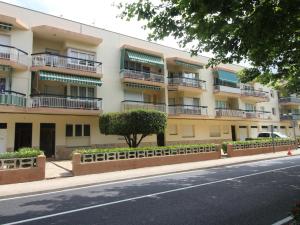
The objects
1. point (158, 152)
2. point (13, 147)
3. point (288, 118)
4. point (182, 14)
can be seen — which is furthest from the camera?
point (288, 118)

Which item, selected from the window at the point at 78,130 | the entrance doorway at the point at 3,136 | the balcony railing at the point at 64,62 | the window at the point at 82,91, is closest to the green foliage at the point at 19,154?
the entrance doorway at the point at 3,136

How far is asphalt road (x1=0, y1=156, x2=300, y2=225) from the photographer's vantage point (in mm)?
6070

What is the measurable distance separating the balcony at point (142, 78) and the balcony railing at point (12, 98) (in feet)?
30.5

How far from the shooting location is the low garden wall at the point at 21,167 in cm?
1123

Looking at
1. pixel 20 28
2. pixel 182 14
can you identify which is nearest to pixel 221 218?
pixel 182 14

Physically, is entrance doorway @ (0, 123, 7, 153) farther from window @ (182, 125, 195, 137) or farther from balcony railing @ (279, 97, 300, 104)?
balcony railing @ (279, 97, 300, 104)

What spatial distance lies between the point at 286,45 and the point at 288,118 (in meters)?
40.0

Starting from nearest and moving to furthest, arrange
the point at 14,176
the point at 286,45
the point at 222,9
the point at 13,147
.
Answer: the point at 222,9 → the point at 286,45 → the point at 14,176 → the point at 13,147

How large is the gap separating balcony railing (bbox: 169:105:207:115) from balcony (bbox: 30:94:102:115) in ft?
28.3

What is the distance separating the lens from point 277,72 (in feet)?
45.8

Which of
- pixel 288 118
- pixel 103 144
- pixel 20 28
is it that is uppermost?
pixel 20 28

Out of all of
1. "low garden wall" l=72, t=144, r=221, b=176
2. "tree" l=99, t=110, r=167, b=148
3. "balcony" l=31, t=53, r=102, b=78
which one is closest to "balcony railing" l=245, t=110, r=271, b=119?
"low garden wall" l=72, t=144, r=221, b=176

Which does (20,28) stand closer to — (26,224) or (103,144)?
(103,144)

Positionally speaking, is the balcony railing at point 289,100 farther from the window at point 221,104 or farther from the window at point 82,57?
the window at point 82,57
